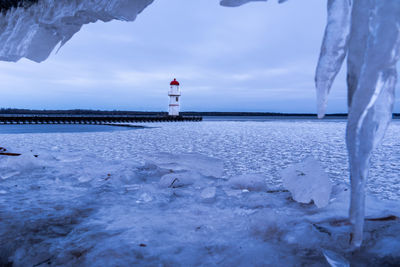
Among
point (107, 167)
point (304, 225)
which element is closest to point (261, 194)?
point (304, 225)

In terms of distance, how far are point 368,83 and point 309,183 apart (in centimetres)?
130

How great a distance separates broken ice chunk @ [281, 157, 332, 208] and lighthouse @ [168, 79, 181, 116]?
33.7 m

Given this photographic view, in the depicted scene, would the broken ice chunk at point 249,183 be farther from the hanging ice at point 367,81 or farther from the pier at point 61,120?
the pier at point 61,120

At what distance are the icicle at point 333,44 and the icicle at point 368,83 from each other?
0.13 meters

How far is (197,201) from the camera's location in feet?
7.52

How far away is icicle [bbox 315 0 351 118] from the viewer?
1.35 meters

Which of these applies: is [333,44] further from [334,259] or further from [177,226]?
[177,226]

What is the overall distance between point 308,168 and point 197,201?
1.08 m

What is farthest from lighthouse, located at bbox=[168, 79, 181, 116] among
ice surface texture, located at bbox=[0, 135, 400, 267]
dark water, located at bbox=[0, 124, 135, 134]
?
ice surface texture, located at bbox=[0, 135, 400, 267]

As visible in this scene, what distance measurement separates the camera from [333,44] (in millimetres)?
1368

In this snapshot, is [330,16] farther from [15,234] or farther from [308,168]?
[15,234]

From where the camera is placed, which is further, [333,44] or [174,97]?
[174,97]

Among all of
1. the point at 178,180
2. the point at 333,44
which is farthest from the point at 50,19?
the point at 333,44

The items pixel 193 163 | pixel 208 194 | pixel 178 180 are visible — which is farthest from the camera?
pixel 193 163
